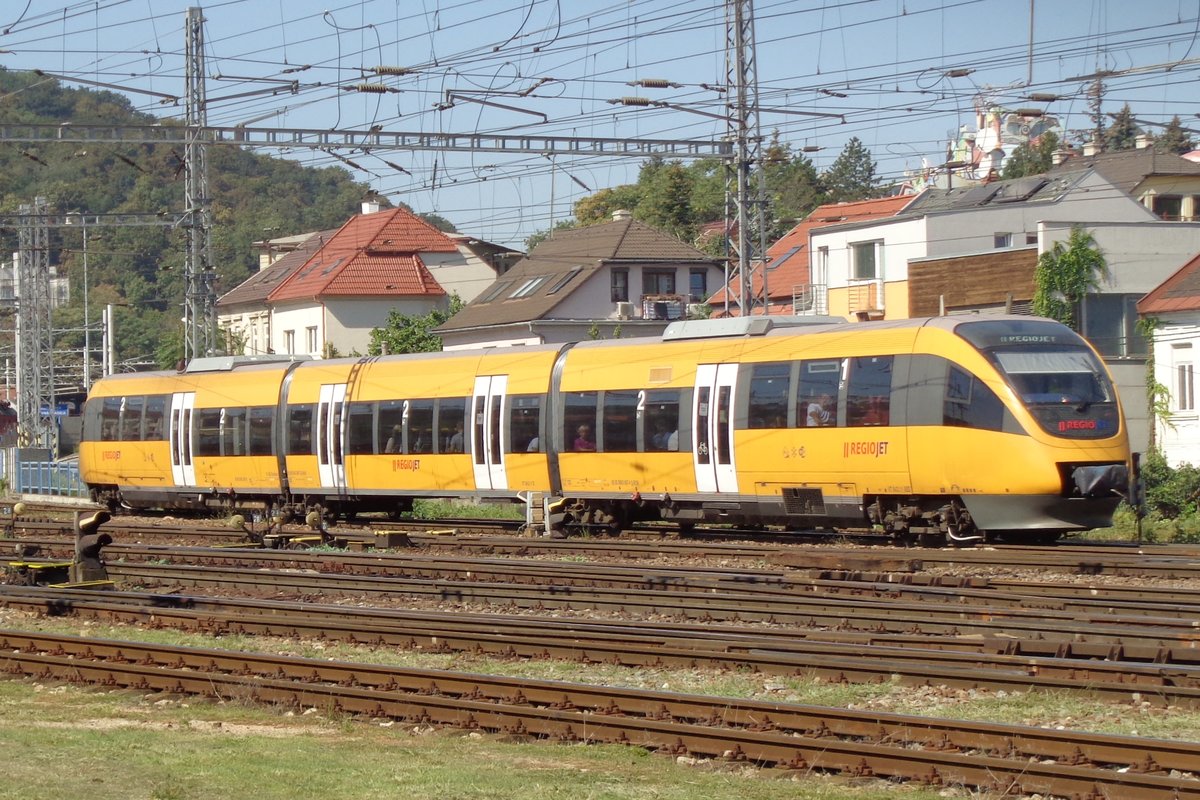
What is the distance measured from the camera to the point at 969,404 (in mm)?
20359

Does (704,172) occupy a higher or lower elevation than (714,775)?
higher

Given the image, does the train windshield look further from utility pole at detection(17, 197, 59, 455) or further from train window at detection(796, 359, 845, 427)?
utility pole at detection(17, 197, 59, 455)

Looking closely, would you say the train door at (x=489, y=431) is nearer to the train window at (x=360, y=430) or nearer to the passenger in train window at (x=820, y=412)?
the train window at (x=360, y=430)

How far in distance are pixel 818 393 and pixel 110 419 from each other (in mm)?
19046

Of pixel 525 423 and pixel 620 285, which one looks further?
pixel 620 285

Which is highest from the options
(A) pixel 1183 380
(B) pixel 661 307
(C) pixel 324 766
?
(B) pixel 661 307

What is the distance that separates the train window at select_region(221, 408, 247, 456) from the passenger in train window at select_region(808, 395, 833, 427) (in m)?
13.5

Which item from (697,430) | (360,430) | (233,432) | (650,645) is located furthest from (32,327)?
(650,645)

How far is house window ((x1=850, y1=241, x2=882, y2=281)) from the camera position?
146 feet

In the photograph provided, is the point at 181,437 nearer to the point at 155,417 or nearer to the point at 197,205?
the point at 155,417

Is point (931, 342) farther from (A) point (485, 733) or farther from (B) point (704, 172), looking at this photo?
(B) point (704, 172)

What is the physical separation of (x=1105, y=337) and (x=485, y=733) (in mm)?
30738

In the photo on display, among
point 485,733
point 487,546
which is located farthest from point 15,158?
point 485,733

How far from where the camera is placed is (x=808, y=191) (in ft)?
382
